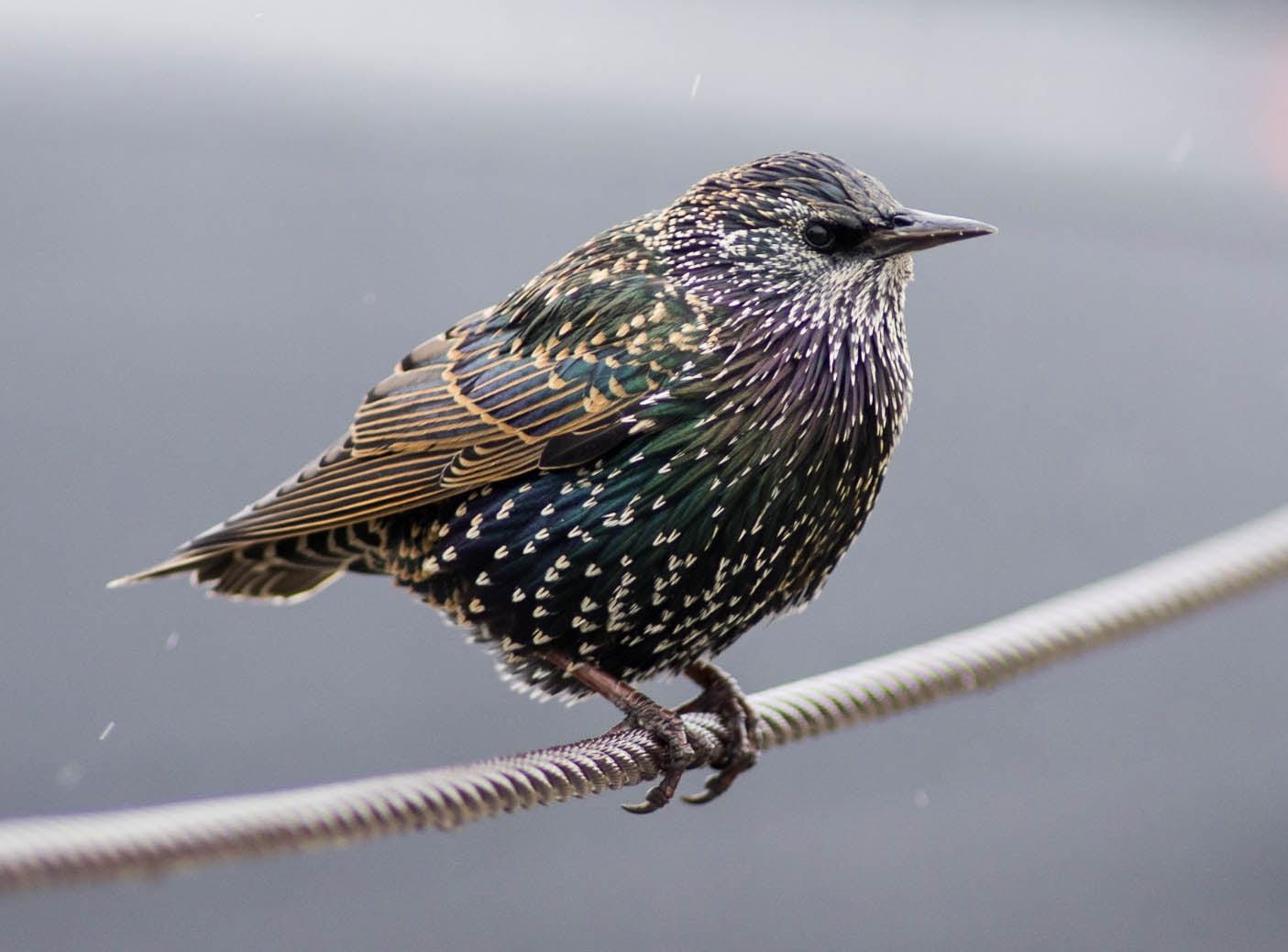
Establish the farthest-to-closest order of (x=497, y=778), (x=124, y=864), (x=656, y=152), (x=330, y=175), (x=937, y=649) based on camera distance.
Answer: (x=656, y=152), (x=330, y=175), (x=937, y=649), (x=497, y=778), (x=124, y=864)

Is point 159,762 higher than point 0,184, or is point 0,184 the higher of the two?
point 0,184

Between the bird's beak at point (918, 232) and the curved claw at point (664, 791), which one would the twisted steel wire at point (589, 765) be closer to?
the curved claw at point (664, 791)

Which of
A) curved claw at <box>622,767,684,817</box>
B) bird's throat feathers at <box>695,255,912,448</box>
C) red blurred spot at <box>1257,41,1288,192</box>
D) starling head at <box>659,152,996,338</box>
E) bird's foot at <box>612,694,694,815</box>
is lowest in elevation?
curved claw at <box>622,767,684,817</box>

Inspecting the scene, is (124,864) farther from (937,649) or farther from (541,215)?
(541,215)

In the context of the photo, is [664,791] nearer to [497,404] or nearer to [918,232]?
[497,404]

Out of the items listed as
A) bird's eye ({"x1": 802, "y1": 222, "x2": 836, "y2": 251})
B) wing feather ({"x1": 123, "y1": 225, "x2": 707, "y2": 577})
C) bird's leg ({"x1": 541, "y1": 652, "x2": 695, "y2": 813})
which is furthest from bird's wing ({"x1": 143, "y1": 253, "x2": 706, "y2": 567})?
bird's leg ({"x1": 541, "y1": 652, "x2": 695, "y2": 813})

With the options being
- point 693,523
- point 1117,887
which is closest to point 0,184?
point 693,523

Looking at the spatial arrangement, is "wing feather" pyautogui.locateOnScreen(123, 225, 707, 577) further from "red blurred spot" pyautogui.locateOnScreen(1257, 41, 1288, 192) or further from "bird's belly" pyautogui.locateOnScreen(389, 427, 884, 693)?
"red blurred spot" pyautogui.locateOnScreen(1257, 41, 1288, 192)
